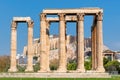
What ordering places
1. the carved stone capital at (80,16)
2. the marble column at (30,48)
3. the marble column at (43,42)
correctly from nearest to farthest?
the carved stone capital at (80,16) < the marble column at (43,42) < the marble column at (30,48)

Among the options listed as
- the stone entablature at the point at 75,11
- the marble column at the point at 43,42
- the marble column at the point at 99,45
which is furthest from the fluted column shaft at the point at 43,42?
the marble column at the point at 99,45

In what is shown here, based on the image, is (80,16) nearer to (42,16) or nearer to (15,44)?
(42,16)

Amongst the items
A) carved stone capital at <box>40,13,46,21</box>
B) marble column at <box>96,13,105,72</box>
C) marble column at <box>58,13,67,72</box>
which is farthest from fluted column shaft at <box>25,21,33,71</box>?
marble column at <box>96,13,105,72</box>

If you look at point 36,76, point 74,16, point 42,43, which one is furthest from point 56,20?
point 36,76

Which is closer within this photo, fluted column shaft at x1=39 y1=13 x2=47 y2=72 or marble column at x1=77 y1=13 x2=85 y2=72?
marble column at x1=77 y1=13 x2=85 y2=72

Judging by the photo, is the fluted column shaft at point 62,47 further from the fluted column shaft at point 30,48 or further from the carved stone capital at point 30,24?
the fluted column shaft at point 30,48

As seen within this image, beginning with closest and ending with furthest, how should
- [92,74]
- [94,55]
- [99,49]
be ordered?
[92,74]
[99,49]
[94,55]

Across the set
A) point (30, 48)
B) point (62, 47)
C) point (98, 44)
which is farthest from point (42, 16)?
point (98, 44)

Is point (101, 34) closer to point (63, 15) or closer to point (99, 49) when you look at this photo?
point (99, 49)

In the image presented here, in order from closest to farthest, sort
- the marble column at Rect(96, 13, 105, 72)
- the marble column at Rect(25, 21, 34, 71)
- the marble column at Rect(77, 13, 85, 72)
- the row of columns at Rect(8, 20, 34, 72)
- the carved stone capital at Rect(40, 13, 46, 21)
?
the marble column at Rect(96, 13, 105, 72), the marble column at Rect(77, 13, 85, 72), the carved stone capital at Rect(40, 13, 46, 21), the row of columns at Rect(8, 20, 34, 72), the marble column at Rect(25, 21, 34, 71)

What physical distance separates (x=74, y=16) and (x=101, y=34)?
14.9m

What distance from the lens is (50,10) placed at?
349 ft

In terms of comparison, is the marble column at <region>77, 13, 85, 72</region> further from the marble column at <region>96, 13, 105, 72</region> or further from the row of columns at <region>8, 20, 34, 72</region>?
the row of columns at <region>8, 20, 34, 72</region>

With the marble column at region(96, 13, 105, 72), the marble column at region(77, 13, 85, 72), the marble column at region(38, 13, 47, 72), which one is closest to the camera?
the marble column at region(96, 13, 105, 72)
